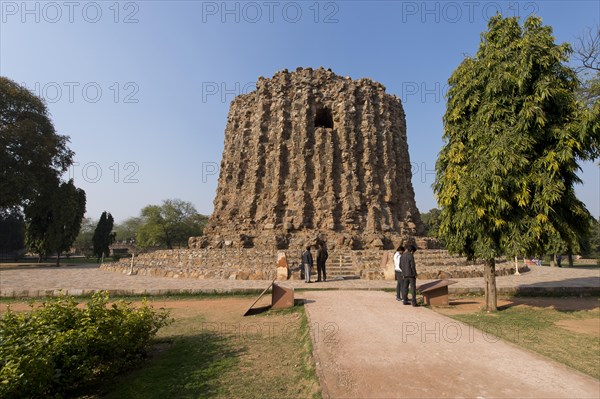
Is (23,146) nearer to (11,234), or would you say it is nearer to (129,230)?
(11,234)

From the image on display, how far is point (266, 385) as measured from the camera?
393 centimetres

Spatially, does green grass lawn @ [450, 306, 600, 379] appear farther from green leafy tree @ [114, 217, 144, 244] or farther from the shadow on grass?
green leafy tree @ [114, 217, 144, 244]

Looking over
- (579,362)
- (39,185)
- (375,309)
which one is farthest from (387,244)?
(39,185)

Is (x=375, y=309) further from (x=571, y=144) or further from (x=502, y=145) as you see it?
(x=571, y=144)

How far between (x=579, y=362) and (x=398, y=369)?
269 centimetres

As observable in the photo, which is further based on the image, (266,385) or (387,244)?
(387,244)

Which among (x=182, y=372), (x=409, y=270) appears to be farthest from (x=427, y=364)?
(x=409, y=270)

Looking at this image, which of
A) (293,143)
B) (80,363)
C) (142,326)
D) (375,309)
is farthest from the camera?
(293,143)

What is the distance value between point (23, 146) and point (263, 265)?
23280mm

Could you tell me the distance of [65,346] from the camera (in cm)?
369

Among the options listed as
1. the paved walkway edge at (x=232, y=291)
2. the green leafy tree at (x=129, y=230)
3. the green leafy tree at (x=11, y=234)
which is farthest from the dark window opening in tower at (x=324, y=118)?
the green leafy tree at (x=129, y=230)

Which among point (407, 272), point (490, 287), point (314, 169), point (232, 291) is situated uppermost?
point (314, 169)

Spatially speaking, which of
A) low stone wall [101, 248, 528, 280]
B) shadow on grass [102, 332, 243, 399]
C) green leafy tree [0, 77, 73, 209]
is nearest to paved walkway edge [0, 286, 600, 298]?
low stone wall [101, 248, 528, 280]

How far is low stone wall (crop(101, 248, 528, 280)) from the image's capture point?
14.5 metres
